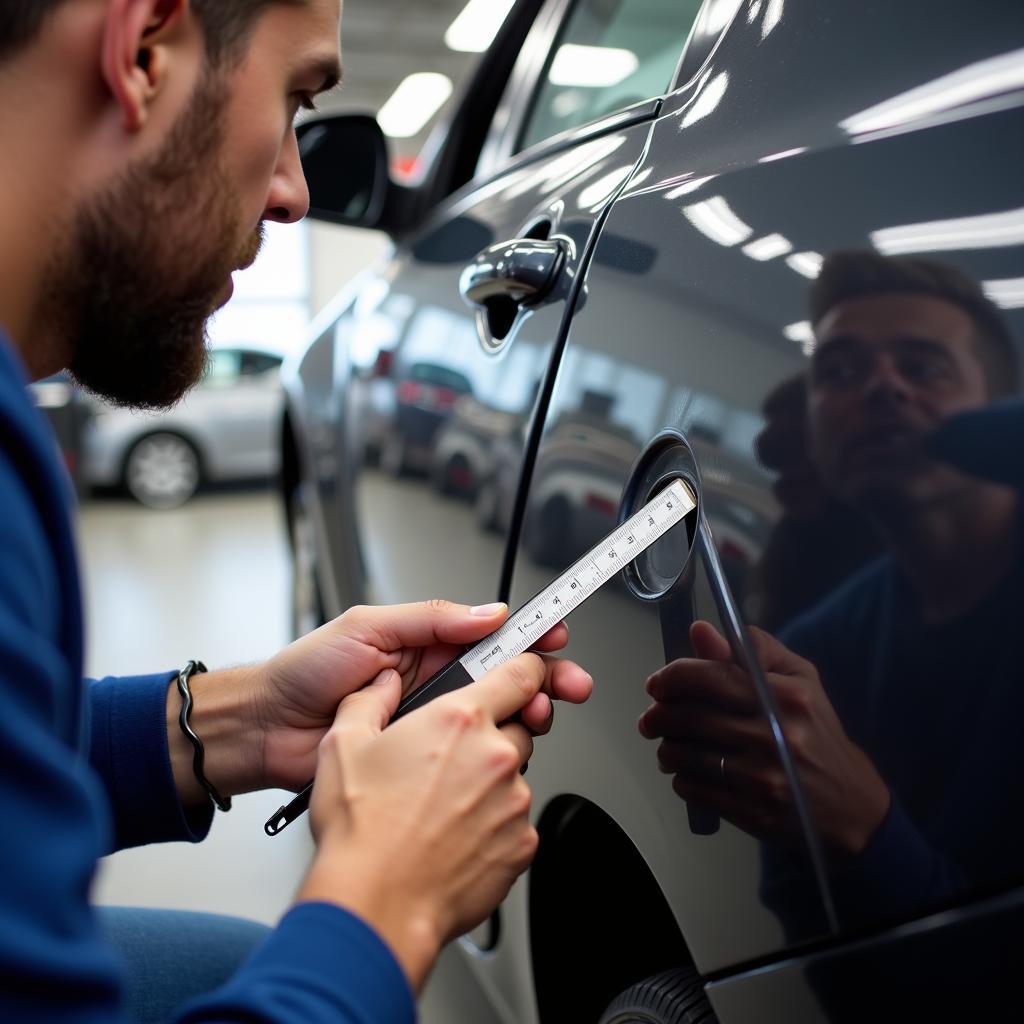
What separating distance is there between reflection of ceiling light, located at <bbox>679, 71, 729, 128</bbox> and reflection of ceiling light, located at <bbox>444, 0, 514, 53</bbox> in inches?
310

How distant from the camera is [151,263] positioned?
781 millimetres

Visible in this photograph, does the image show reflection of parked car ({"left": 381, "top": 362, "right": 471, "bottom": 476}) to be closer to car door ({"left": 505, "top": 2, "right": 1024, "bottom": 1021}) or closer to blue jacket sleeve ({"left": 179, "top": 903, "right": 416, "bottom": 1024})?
car door ({"left": 505, "top": 2, "right": 1024, "bottom": 1021})

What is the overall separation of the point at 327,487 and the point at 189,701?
0.99 meters

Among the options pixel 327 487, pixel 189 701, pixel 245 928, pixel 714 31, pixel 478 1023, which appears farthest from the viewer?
pixel 327 487

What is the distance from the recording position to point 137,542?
5867 mm

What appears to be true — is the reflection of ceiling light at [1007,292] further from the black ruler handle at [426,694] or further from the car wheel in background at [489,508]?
the car wheel in background at [489,508]

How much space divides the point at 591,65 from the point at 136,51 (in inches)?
42.0

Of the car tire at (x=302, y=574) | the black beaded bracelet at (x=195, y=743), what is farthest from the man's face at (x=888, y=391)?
the car tire at (x=302, y=574)

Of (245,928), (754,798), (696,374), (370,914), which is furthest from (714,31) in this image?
(245,928)

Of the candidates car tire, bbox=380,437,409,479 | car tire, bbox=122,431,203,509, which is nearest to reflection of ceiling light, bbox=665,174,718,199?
car tire, bbox=380,437,409,479

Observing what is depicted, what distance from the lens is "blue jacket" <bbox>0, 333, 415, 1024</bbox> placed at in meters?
0.49

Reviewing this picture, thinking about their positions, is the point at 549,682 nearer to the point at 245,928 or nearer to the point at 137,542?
the point at 245,928

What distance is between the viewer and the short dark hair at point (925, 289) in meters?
0.58

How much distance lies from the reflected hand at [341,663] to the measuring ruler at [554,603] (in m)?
0.01
